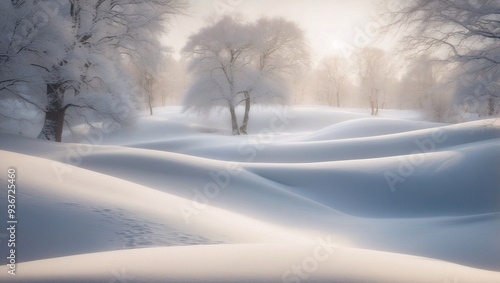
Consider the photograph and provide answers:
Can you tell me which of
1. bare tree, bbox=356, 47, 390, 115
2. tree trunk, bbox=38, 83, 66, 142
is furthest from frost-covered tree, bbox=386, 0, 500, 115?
bare tree, bbox=356, 47, 390, 115

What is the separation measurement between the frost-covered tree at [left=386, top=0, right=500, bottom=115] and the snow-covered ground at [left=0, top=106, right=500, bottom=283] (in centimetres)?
200

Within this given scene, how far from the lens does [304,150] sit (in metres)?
13.2

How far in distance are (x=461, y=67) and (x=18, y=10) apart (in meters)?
12.2

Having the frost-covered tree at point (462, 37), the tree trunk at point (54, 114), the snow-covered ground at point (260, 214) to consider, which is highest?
the frost-covered tree at point (462, 37)

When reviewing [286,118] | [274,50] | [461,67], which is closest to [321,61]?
[286,118]

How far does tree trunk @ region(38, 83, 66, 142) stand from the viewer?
379 inches

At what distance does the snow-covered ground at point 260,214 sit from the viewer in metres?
2.23

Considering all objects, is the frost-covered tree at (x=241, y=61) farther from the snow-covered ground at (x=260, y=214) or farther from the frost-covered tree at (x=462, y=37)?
the frost-covered tree at (x=462, y=37)

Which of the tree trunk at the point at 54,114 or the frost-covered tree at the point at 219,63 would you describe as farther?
the frost-covered tree at the point at 219,63

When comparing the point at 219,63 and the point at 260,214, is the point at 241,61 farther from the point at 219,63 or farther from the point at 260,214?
the point at 260,214

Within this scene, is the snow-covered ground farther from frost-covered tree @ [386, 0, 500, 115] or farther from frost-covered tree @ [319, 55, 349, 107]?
frost-covered tree @ [319, 55, 349, 107]

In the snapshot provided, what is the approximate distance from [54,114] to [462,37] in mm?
12898

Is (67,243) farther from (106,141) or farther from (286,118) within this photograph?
(286,118)

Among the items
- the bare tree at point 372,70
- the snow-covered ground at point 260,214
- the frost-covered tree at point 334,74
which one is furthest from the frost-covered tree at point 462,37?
the frost-covered tree at point 334,74
